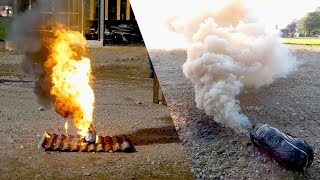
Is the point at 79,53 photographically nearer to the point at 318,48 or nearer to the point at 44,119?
the point at 44,119

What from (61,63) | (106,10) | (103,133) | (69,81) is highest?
(106,10)

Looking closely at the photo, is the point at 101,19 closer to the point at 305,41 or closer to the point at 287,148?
the point at 305,41

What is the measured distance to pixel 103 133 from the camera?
7.31 meters

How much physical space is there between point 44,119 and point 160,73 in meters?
2.74

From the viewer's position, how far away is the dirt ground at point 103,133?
5.46 metres

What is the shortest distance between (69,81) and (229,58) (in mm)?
2820

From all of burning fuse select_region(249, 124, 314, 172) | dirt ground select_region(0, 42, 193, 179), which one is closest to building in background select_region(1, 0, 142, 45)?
dirt ground select_region(0, 42, 193, 179)

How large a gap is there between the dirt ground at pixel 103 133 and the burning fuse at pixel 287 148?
1.11 meters

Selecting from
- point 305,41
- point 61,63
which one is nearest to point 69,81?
point 61,63

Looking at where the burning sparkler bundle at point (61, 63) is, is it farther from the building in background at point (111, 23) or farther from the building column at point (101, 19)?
the building column at point (101, 19)

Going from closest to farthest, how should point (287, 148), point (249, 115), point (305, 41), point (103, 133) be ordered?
1. point (287, 148)
2. point (249, 115)
3. point (103, 133)
4. point (305, 41)

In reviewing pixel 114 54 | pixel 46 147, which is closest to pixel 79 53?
pixel 46 147

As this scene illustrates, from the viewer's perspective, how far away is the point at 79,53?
7473 mm

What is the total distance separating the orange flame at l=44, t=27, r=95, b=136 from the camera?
711 centimetres
